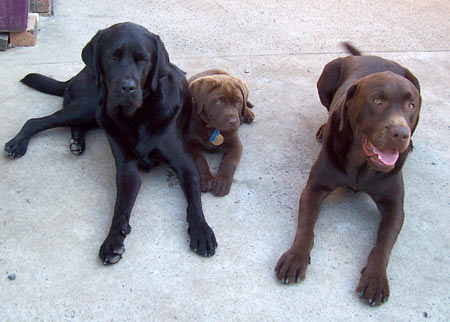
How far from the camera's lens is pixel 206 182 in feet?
11.5

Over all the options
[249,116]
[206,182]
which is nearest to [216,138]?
[206,182]

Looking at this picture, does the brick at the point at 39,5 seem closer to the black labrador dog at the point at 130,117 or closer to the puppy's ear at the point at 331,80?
the black labrador dog at the point at 130,117

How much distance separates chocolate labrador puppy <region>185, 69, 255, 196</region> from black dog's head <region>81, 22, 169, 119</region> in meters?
0.44

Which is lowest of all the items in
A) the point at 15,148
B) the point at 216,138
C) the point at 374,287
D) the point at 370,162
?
the point at 15,148

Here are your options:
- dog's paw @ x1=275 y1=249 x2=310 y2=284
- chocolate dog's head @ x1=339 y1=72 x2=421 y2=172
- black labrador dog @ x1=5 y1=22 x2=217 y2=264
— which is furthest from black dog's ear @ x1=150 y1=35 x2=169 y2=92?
Result: dog's paw @ x1=275 y1=249 x2=310 y2=284

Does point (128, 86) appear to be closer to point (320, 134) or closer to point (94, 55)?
point (94, 55)

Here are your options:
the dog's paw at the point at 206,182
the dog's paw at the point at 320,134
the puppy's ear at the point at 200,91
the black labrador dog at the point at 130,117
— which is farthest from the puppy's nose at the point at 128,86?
the dog's paw at the point at 320,134

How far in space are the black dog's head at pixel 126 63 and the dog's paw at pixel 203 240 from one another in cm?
88

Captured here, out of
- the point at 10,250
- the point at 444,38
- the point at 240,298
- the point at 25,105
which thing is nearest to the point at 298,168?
the point at 240,298

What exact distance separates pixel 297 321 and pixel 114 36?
196cm

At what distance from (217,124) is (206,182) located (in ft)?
1.38

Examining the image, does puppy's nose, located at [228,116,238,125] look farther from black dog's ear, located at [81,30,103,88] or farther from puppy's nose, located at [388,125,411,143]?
puppy's nose, located at [388,125,411,143]

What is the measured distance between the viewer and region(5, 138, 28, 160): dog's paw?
143 inches

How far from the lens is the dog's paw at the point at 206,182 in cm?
347
